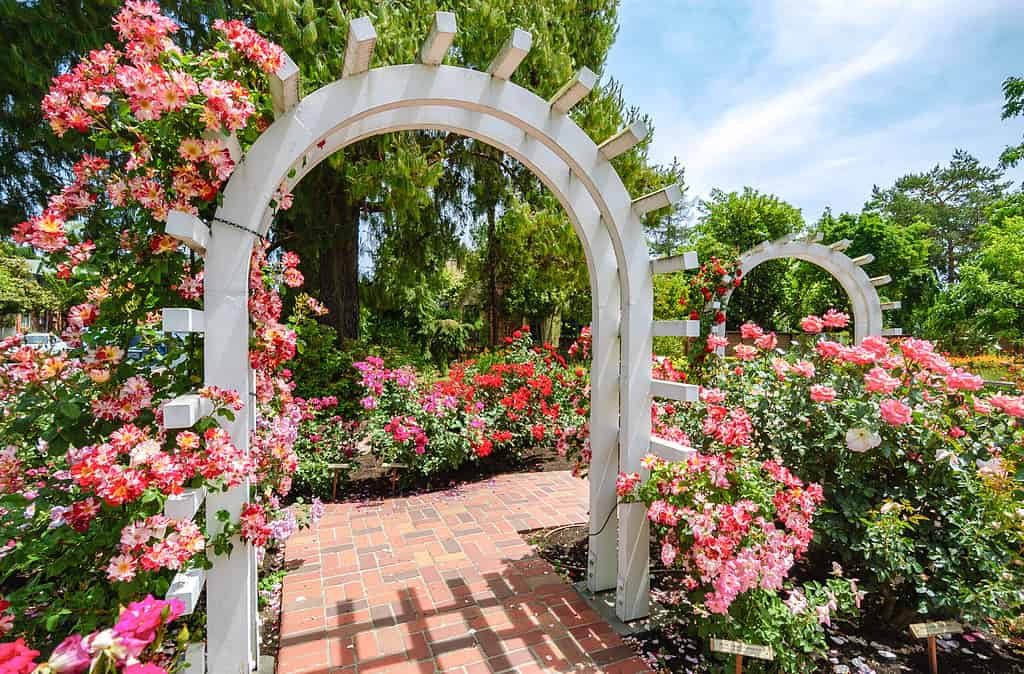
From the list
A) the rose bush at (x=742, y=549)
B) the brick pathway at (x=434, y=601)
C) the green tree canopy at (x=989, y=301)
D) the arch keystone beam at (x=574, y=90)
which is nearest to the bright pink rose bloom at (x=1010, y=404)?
the rose bush at (x=742, y=549)

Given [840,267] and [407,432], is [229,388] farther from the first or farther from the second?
[840,267]

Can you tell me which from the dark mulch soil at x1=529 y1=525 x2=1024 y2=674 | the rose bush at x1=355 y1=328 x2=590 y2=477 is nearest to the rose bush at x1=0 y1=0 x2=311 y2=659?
the dark mulch soil at x1=529 y1=525 x2=1024 y2=674

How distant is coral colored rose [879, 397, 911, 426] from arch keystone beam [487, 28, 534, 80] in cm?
216

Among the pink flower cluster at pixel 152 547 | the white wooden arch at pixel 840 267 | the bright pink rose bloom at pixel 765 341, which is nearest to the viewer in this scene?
the pink flower cluster at pixel 152 547

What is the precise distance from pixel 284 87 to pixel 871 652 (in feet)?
10.7

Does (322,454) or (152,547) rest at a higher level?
(152,547)

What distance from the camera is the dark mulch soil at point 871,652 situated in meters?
1.92

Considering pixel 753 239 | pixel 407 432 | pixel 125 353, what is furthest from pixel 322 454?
pixel 753 239

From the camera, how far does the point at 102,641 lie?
2.47 feet

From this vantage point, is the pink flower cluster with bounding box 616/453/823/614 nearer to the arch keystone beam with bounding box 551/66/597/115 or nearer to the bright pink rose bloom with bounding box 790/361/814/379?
the bright pink rose bloom with bounding box 790/361/814/379

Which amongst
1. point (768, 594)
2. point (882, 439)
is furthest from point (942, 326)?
point (768, 594)

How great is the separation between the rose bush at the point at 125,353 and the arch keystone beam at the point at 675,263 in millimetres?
1769

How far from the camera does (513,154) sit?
92.1 inches

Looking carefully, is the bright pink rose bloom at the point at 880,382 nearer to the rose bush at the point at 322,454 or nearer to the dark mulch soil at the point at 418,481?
the dark mulch soil at the point at 418,481
